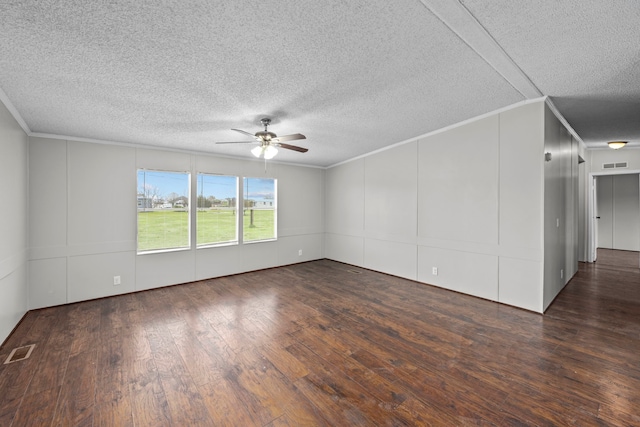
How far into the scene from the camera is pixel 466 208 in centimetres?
413

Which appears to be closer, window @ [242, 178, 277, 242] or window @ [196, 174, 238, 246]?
window @ [196, 174, 238, 246]

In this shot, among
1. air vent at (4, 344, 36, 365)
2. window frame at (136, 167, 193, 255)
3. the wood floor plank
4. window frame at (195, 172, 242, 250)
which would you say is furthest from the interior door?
air vent at (4, 344, 36, 365)

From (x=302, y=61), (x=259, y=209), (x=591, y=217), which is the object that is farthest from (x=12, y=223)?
(x=591, y=217)

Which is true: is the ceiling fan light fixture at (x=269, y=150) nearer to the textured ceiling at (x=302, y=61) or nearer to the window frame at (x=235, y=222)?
the textured ceiling at (x=302, y=61)

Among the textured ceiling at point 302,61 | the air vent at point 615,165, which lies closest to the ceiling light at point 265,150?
the textured ceiling at point 302,61

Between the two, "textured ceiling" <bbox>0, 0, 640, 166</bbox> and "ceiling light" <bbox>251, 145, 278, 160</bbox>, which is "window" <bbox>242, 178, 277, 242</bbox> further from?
"ceiling light" <bbox>251, 145, 278, 160</bbox>

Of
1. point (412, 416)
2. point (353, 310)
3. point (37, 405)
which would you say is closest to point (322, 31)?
Answer: point (412, 416)

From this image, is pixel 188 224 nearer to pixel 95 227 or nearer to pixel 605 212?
pixel 95 227

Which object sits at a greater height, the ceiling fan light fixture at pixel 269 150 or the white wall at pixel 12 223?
the ceiling fan light fixture at pixel 269 150

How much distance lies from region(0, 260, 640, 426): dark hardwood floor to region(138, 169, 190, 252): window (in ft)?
3.75

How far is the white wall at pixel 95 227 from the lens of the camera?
3.75m

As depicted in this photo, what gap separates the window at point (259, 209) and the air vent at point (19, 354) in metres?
3.45

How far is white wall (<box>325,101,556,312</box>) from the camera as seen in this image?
3.44m

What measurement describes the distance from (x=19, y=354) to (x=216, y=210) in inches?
129
